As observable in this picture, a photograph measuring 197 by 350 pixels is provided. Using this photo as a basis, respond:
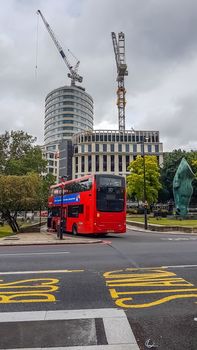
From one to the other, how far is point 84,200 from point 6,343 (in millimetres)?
20581

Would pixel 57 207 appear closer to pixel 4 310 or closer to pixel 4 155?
pixel 4 155

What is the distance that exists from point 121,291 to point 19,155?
47.7m

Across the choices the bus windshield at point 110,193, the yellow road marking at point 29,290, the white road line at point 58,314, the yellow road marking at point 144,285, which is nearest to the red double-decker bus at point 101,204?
the bus windshield at point 110,193

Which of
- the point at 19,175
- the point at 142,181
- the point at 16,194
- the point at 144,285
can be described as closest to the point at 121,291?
the point at 144,285

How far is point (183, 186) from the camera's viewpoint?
154 ft

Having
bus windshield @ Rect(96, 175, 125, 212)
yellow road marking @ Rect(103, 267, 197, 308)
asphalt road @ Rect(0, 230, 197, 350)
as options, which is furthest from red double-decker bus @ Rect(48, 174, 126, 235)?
yellow road marking @ Rect(103, 267, 197, 308)

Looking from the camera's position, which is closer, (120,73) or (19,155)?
(19,155)

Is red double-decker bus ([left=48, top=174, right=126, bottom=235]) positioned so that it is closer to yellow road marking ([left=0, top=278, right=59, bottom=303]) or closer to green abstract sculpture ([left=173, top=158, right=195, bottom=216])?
yellow road marking ([left=0, top=278, right=59, bottom=303])

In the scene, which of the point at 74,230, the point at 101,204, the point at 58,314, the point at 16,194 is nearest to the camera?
the point at 58,314

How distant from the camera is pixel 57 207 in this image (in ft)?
109

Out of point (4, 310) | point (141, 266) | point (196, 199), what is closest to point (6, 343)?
point (4, 310)

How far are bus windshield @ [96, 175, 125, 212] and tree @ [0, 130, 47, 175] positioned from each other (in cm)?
2713

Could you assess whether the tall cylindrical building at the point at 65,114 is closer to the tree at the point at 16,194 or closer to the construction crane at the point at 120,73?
the construction crane at the point at 120,73

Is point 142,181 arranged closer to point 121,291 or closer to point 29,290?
point 121,291
